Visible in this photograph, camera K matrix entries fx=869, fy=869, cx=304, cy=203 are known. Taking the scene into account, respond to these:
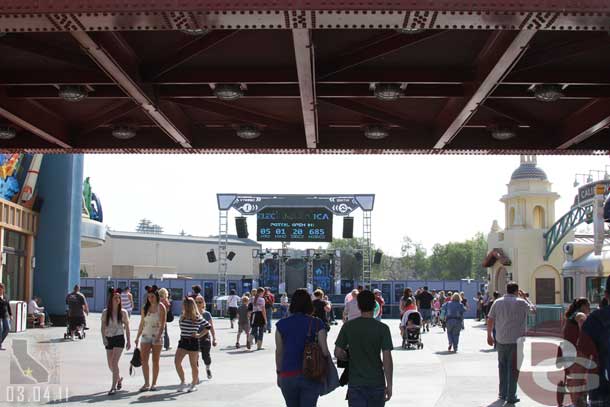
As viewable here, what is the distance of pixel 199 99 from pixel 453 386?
728cm

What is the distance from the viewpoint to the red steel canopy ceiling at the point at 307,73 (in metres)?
6.37

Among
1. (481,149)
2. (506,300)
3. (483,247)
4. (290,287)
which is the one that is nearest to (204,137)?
(481,149)

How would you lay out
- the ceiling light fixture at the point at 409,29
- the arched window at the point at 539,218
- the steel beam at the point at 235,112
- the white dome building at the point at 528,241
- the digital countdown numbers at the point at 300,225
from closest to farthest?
the ceiling light fixture at the point at 409,29 → the steel beam at the point at 235,112 → the white dome building at the point at 528,241 → the digital countdown numbers at the point at 300,225 → the arched window at the point at 539,218

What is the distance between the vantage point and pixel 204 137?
12.3 meters

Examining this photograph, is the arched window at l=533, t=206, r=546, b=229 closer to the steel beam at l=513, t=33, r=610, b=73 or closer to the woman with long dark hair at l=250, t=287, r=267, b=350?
the woman with long dark hair at l=250, t=287, r=267, b=350

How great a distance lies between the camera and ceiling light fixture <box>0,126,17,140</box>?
37.7 feet

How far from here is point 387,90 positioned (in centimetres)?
974

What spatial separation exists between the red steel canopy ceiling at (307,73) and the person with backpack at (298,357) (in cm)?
241

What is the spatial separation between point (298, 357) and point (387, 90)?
131 inches

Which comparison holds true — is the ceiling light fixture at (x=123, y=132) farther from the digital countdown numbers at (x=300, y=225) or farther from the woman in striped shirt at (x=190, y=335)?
the digital countdown numbers at (x=300, y=225)

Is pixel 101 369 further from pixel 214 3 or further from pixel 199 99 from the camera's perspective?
pixel 214 3

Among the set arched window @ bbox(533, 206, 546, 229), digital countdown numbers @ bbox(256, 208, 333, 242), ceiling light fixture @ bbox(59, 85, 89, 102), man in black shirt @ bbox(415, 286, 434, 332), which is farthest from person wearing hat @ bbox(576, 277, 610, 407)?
arched window @ bbox(533, 206, 546, 229)

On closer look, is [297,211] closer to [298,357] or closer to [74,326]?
[74,326]

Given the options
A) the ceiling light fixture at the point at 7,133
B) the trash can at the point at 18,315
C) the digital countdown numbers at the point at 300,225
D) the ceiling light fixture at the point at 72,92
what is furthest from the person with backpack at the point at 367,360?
the digital countdown numbers at the point at 300,225
